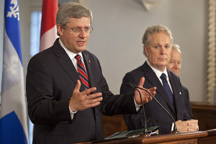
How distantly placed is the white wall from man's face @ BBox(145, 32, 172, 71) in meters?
3.30

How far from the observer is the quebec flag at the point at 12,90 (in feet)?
11.6

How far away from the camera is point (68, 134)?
267cm

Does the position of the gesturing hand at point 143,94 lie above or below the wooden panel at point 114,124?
above

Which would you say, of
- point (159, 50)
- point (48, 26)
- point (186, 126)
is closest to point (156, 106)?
point (186, 126)

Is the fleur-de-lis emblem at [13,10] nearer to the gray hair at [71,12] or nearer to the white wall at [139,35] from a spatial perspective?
the gray hair at [71,12]

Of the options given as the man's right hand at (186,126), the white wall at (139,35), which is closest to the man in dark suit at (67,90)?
the man's right hand at (186,126)

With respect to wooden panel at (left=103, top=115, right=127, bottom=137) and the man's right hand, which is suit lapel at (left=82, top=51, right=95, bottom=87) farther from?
wooden panel at (left=103, top=115, right=127, bottom=137)

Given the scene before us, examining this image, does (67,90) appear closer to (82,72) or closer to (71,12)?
(82,72)

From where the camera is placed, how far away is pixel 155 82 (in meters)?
3.50

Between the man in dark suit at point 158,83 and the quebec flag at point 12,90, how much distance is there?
1.06 m

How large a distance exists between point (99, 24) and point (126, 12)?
0.59 metres

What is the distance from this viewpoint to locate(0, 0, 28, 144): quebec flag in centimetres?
355

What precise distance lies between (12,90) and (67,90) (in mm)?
1073

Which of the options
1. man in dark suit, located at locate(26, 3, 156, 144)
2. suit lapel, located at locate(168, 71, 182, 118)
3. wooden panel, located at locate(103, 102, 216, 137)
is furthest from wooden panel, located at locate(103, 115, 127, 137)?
man in dark suit, located at locate(26, 3, 156, 144)
